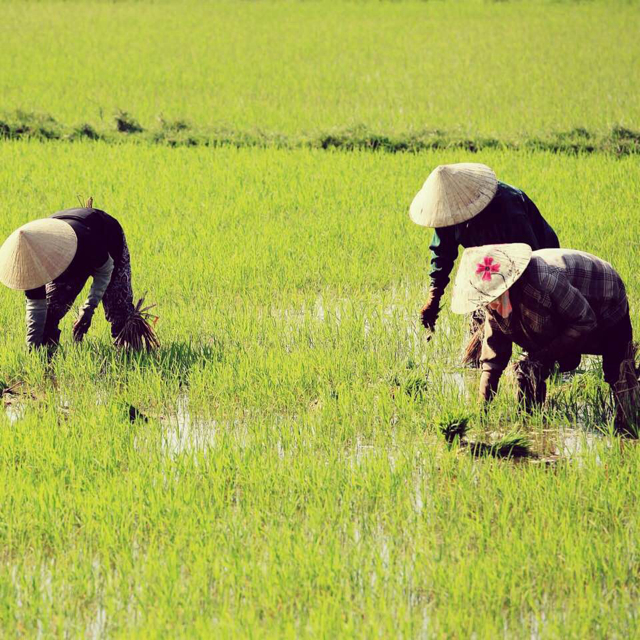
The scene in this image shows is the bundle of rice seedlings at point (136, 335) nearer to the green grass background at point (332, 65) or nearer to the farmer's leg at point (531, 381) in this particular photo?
the farmer's leg at point (531, 381)

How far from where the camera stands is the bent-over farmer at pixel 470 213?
3.53 m

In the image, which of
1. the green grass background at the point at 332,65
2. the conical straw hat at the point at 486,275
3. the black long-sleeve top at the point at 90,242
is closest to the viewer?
the conical straw hat at the point at 486,275

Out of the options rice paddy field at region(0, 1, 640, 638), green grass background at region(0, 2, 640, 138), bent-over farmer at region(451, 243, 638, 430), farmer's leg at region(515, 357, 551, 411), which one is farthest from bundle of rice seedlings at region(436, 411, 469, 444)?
green grass background at region(0, 2, 640, 138)

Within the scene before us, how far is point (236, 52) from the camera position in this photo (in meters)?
12.5

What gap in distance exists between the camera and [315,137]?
27.9 ft

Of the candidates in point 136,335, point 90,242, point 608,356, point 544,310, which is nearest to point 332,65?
point 136,335

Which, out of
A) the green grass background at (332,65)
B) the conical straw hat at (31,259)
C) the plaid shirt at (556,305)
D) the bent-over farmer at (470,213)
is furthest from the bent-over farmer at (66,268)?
the green grass background at (332,65)

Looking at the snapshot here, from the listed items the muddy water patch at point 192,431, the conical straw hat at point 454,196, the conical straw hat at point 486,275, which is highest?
the conical straw hat at point 454,196

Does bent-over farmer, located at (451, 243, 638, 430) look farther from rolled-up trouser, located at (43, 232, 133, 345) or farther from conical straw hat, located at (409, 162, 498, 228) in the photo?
rolled-up trouser, located at (43, 232, 133, 345)

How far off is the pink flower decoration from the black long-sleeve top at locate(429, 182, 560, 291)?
752 millimetres

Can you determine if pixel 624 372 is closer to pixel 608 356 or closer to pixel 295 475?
pixel 608 356

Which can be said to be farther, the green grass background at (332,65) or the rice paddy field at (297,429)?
the green grass background at (332,65)

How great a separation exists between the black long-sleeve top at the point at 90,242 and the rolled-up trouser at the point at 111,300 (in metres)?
0.05

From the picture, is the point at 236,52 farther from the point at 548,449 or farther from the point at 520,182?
the point at 548,449
